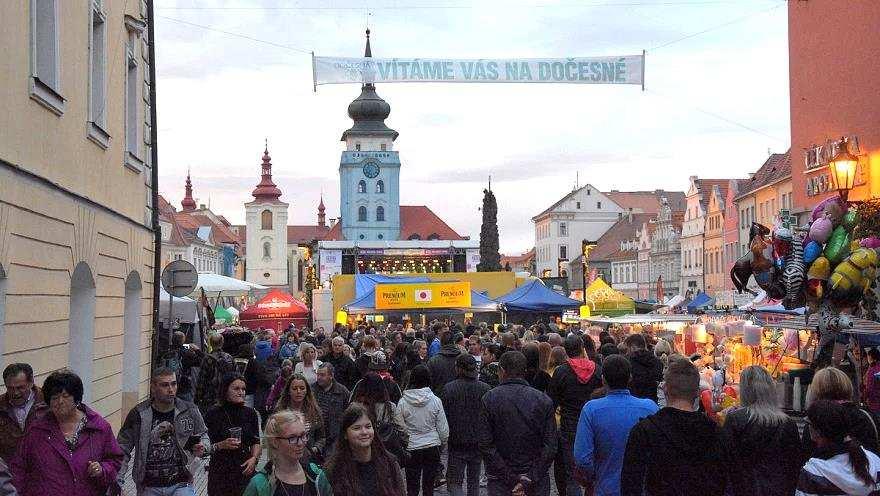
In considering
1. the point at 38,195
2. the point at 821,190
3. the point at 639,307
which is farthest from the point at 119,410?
the point at 639,307

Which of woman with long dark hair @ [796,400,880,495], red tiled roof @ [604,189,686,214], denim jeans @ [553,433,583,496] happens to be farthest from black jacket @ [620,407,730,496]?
red tiled roof @ [604,189,686,214]

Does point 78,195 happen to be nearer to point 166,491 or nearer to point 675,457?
point 166,491

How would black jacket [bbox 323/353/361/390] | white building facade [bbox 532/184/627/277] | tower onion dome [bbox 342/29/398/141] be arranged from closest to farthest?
1. black jacket [bbox 323/353/361/390]
2. tower onion dome [bbox 342/29/398/141]
3. white building facade [bbox 532/184/627/277]

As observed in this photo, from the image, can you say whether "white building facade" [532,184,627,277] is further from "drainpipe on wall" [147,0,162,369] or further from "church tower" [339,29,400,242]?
"drainpipe on wall" [147,0,162,369]

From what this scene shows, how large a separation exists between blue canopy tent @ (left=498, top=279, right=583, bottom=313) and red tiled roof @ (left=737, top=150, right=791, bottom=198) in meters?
27.5

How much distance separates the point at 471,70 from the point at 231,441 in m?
8.35

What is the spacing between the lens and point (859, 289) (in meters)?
10.8

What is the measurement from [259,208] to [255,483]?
139 metres

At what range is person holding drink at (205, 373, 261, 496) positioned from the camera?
8.05m

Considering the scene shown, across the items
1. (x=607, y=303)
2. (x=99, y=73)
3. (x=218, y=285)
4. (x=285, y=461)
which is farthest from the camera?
(x=607, y=303)

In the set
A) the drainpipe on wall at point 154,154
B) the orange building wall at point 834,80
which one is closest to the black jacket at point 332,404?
the drainpipe on wall at point 154,154

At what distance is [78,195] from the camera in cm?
1197

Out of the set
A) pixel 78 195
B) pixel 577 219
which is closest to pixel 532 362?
pixel 78 195

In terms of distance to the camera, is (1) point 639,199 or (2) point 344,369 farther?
(1) point 639,199
